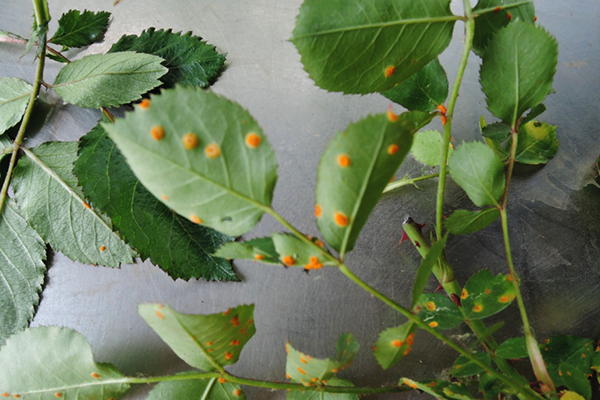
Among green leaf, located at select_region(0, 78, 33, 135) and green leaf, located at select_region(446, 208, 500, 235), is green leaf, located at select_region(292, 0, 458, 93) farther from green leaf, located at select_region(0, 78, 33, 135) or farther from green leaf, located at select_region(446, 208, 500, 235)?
green leaf, located at select_region(0, 78, 33, 135)

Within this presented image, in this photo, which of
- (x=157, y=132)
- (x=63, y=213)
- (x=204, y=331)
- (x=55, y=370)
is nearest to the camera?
(x=157, y=132)

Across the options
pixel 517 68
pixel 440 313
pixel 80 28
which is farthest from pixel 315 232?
pixel 80 28

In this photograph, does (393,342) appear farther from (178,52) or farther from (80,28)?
(80,28)

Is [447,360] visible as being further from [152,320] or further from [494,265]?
[152,320]

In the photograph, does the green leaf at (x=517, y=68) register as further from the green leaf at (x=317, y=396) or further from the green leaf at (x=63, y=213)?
the green leaf at (x=63, y=213)

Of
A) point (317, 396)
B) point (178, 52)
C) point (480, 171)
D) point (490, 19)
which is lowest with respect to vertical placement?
point (317, 396)

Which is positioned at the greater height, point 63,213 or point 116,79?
point 116,79

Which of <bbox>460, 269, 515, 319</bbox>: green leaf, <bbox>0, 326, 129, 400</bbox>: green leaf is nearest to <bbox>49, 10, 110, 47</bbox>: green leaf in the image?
<bbox>0, 326, 129, 400</bbox>: green leaf

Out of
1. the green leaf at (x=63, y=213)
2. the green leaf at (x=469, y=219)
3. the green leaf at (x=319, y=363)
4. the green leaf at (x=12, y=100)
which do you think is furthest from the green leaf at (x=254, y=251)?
the green leaf at (x=12, y=100)
